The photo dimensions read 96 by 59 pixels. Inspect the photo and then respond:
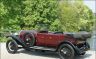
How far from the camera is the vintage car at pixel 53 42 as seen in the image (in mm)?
7551

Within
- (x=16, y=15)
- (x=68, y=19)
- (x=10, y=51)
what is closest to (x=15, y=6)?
(x=16, y=15)

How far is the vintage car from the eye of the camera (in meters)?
7.55

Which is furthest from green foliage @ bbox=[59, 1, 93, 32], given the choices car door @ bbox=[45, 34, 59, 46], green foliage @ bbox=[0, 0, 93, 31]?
car door @ bbox=[45, 34, 59, 46]

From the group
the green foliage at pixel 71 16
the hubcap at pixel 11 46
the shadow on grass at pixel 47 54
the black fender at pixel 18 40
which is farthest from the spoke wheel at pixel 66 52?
the green foliage at pixel 71 16

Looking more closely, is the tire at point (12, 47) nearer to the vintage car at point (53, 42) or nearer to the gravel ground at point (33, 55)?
the vintage car at point (53, 42)

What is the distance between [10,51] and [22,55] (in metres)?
0.67

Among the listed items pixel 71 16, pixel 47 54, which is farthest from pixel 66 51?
pixel 71 16

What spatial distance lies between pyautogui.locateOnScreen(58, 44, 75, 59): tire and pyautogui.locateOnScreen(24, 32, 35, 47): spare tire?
1.18 meters

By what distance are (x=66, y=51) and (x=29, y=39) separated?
1599mm

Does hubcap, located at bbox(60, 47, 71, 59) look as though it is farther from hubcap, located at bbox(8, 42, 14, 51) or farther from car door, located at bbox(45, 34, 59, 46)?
hubcap, located at bbox(8, 42, 14, 51)

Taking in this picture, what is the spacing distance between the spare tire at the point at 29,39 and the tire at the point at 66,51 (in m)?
1.18

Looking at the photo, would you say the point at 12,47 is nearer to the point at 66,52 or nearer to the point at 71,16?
the point at 66,52

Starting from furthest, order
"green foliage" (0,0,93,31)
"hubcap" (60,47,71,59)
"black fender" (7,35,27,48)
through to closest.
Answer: "green foliage" (0,0,93,31), "black fender" (7,35,27,48), "hubcap" (60,47,71,59)

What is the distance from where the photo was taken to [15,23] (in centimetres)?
2188
